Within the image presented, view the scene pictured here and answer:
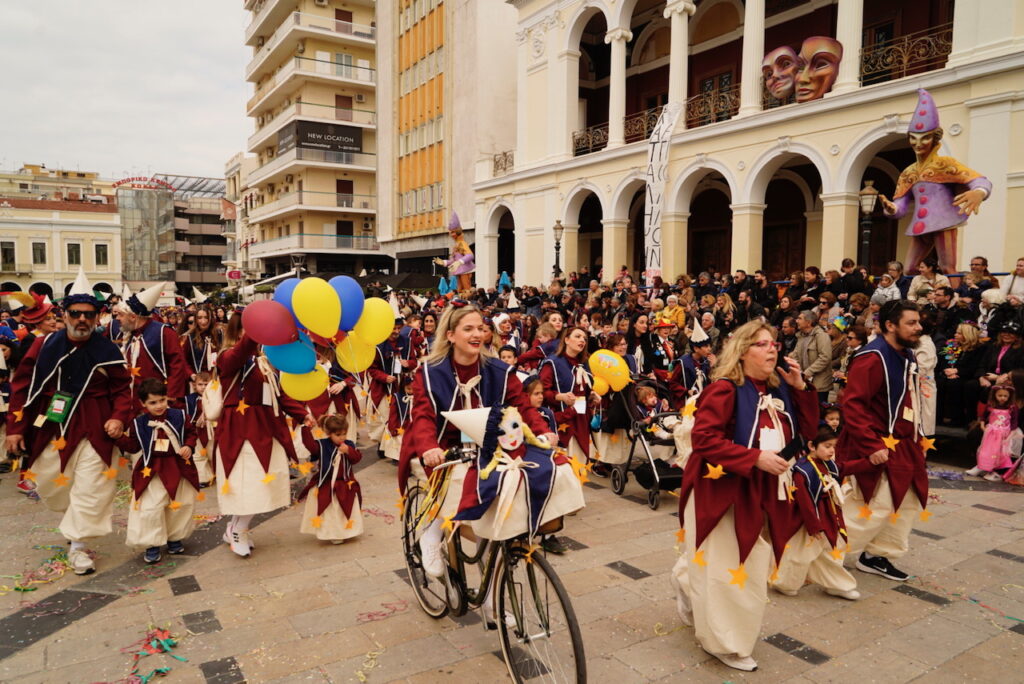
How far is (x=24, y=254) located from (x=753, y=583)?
69.8 metres

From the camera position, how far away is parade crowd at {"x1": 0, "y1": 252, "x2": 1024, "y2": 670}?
4.07 meters

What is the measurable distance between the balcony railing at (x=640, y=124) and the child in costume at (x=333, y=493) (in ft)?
59.7

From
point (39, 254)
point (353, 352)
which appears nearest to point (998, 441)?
point (353, 352)

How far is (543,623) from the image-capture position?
3.54m

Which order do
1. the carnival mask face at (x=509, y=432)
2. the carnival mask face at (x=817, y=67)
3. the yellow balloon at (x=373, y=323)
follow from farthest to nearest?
the carnival mask face at (x=817, y=67)
the yellow balloon at (x=373, y=323)
the carnival mask face at (x=509, y=432)

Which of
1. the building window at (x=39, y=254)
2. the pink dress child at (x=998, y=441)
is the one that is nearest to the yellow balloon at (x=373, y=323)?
the pink dress child at (x=998, y=441)

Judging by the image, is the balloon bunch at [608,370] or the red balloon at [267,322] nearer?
the red balloon at [267,322]

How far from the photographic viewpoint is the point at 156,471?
18.8 feet

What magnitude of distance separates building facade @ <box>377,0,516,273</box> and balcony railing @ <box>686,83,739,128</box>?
966cm

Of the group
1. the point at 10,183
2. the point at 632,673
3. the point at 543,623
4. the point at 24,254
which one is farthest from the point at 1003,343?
the point at 10,183

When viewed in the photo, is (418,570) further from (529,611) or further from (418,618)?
(529,611)

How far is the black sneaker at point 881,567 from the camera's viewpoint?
17.6 feet

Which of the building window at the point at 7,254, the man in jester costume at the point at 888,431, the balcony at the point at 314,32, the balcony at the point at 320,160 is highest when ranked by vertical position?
the balcony at the point at 314,32

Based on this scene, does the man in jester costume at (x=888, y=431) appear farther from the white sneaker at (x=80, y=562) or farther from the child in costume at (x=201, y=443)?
the child in costume at (x=201, y=443)
